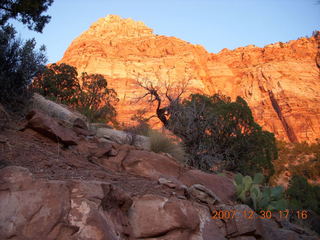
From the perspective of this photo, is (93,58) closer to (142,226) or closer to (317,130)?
(317,130)

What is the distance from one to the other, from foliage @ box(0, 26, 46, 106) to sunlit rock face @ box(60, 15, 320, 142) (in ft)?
98.0

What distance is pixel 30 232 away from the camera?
238 cm

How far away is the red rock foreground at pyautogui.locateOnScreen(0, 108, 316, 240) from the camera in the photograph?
2496mm

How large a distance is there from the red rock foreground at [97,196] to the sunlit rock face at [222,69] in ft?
105

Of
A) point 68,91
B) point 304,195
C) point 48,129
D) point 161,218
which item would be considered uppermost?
point 68,91

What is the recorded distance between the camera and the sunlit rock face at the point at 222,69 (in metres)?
39.9

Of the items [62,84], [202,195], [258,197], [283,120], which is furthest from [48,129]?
[283,120]

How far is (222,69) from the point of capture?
53.5m

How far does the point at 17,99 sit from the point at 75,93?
60.1 feet

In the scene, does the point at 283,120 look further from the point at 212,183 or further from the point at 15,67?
the point at 15,67

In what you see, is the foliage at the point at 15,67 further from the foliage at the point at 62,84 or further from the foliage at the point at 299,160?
the foliage at the point at 299,160

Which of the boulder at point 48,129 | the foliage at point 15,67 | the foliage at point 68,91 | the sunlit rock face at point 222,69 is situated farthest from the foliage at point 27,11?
the sunlit rock face at point 222,69

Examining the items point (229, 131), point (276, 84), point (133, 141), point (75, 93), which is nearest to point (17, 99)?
point (133, 141)

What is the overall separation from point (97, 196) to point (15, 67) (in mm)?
5285
